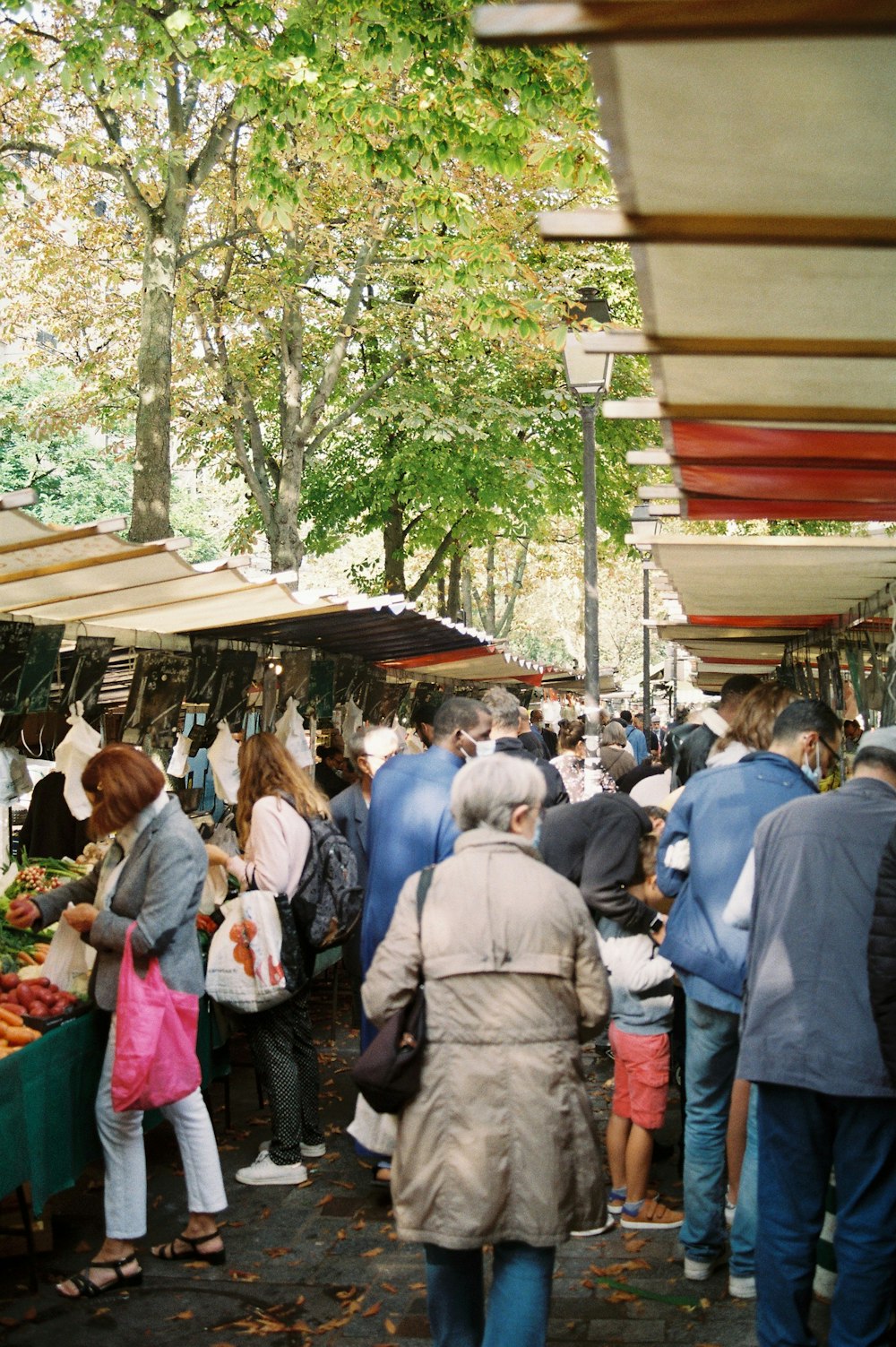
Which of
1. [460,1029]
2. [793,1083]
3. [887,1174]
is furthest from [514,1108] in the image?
[887,1174]

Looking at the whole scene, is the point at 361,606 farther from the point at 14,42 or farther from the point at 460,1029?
the point at 14,42

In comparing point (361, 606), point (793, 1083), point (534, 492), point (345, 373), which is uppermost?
point (345, 373)

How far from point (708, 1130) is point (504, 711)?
10.8ft

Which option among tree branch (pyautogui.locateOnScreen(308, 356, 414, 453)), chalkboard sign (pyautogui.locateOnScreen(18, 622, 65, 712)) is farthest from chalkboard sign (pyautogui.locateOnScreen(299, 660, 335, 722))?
tree branch (pyautogui.locateOnScreen(308, 356, 414, 453))

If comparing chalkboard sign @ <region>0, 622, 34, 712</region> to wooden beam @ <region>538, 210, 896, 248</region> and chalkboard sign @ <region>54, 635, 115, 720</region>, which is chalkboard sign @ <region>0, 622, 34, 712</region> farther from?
wooden beam @ <region>538, 210, 896, 248</region>

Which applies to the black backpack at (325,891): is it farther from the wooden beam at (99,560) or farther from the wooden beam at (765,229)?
the wooden beam at (765,229)

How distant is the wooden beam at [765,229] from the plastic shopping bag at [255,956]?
4350 mm

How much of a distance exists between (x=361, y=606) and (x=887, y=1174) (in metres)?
4.96

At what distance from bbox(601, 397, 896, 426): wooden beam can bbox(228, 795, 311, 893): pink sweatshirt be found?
3.16m

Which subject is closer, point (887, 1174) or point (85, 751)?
point (887, 1174)

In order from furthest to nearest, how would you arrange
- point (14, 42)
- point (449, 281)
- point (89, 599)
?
point (449, 281)
point (14, 42)
point (89, 599)

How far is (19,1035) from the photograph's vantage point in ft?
17.9

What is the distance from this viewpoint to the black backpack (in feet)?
21.3

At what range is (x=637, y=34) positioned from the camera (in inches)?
78.2
